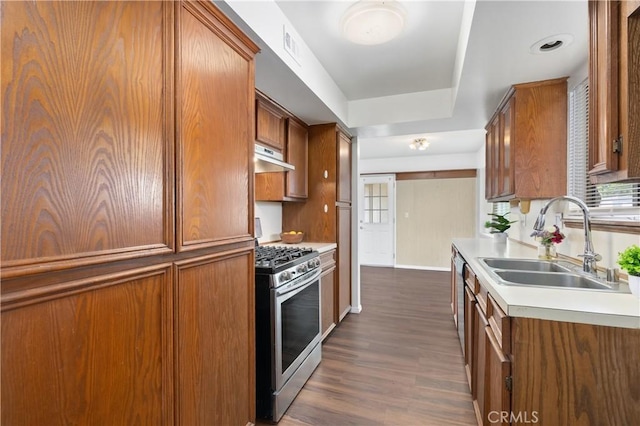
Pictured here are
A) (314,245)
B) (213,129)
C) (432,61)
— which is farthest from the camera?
(314,245)

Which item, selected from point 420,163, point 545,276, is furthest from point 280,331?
point 420,163

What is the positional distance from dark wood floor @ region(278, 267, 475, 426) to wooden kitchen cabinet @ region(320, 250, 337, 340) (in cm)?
13

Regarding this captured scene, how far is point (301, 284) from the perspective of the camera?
6.89 feet

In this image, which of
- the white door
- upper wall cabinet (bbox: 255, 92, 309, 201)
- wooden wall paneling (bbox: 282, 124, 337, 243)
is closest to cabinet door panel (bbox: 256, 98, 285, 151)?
upper wall cabinet (bbox: 255, 92, 309, 201)

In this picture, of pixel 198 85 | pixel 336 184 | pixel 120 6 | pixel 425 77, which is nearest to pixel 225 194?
pixel 198 85

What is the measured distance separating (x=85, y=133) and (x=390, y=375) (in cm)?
241

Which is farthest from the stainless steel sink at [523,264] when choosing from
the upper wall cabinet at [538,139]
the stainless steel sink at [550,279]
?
the upper wall cabinet at [538,139]

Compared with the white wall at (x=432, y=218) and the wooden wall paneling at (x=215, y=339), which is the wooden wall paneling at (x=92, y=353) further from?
the white wall at (x=432, y=218)

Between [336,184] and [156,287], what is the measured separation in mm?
2368

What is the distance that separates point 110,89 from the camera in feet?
2.96

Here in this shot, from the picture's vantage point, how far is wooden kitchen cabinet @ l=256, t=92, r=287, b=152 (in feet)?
7.80

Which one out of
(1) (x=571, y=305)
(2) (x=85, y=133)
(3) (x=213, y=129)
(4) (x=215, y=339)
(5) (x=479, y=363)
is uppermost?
(3) (x=213, y=129)

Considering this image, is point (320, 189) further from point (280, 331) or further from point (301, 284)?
point (280, 331)

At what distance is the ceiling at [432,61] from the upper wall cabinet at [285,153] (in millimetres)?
105
